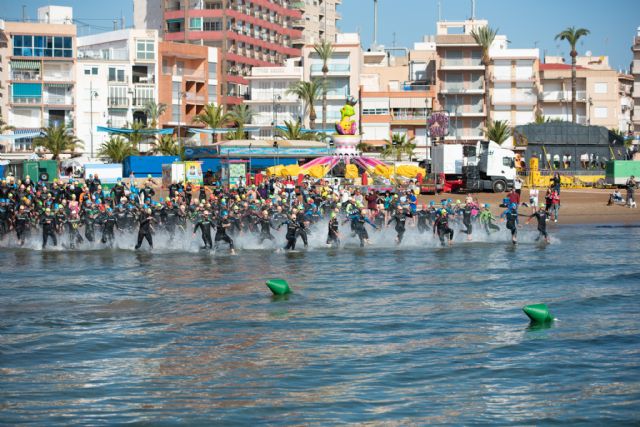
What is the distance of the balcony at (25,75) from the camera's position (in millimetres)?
86438

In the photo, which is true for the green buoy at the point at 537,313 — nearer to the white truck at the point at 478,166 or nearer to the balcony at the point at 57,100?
the white truck at the point at 478,166

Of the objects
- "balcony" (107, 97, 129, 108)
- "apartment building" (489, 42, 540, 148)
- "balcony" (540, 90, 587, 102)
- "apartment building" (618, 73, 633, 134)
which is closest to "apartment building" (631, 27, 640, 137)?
"apartment building" (618, 73, 633, 134)

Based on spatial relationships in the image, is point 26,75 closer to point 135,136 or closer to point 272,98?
point 135,136

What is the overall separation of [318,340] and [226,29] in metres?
87.3

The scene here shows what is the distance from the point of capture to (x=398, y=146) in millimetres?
86562

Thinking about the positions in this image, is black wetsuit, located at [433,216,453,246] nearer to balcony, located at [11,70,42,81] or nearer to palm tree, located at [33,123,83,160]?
palm tree, located at [33,123,83,160]

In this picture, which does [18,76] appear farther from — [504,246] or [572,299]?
[572,299]

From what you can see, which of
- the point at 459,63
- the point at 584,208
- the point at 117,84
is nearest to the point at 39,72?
the point at 117,84

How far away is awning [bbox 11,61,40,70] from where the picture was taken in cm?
8650

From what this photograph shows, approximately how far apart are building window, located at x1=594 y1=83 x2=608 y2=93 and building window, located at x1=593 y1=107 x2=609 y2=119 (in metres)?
1.77

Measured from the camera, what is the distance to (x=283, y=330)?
77.9ft

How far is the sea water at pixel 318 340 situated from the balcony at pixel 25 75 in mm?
52716

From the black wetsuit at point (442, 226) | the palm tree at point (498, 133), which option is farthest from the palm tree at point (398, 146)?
the black wetsuit at point (442, 226)

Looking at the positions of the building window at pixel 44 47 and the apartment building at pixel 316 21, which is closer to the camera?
the building window at pixel 44 47
